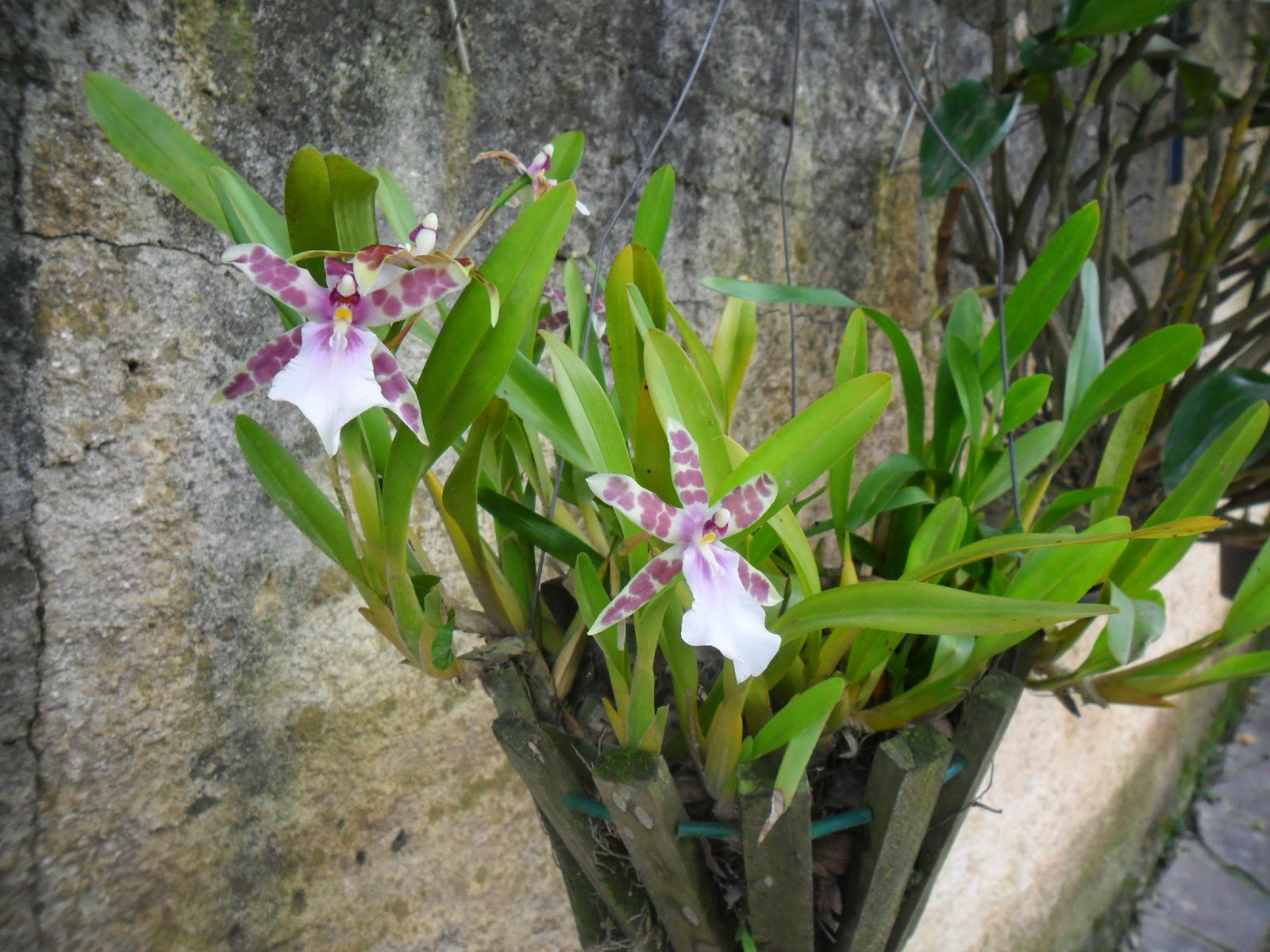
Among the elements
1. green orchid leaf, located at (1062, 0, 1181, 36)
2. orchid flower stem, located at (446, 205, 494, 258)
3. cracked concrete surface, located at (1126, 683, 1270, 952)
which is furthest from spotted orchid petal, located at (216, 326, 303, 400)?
cracked concrete surface, located at (1126, 683, 1270, 952)

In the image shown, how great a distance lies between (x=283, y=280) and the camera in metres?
0.45

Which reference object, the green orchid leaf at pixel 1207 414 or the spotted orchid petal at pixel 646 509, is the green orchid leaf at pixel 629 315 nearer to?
the spotted orchid petal at pixel 646 509

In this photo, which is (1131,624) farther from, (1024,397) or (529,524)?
(529,524)

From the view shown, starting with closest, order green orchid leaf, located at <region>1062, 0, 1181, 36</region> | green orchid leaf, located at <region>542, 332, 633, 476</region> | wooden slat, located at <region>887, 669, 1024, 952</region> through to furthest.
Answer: green orchid leaf, located at <region>542, 332, 633, 476</region>
wooden slat, located at <region>887, 669, 1024, 952</region>
green orchid leaf, located at <region>1062, 0, 1181, 36</region>

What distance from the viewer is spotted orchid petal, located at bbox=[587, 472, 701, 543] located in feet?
1.51

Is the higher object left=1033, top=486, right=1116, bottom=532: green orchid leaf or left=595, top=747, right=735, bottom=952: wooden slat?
left=1033, top=486, right=1116, bottom=532: green orchid leaf

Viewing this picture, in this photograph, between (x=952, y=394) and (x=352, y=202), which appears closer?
(x=352, y=202)

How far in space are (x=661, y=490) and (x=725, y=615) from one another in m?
0.11

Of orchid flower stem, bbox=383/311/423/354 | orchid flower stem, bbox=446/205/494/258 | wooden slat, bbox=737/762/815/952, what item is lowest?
wooden slat, bbox=737/762/815/952

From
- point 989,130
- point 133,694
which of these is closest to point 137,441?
point 133,694

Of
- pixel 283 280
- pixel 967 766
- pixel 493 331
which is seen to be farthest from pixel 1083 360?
pixel 283 280

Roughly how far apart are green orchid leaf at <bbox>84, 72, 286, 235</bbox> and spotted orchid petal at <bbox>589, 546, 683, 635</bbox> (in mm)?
309

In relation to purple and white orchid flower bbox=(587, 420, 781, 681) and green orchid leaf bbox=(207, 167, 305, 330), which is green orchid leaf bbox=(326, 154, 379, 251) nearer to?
green orchid leaf bbox=(207, 167, 305, 330)

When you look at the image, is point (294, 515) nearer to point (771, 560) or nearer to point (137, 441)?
point (137, 441)
